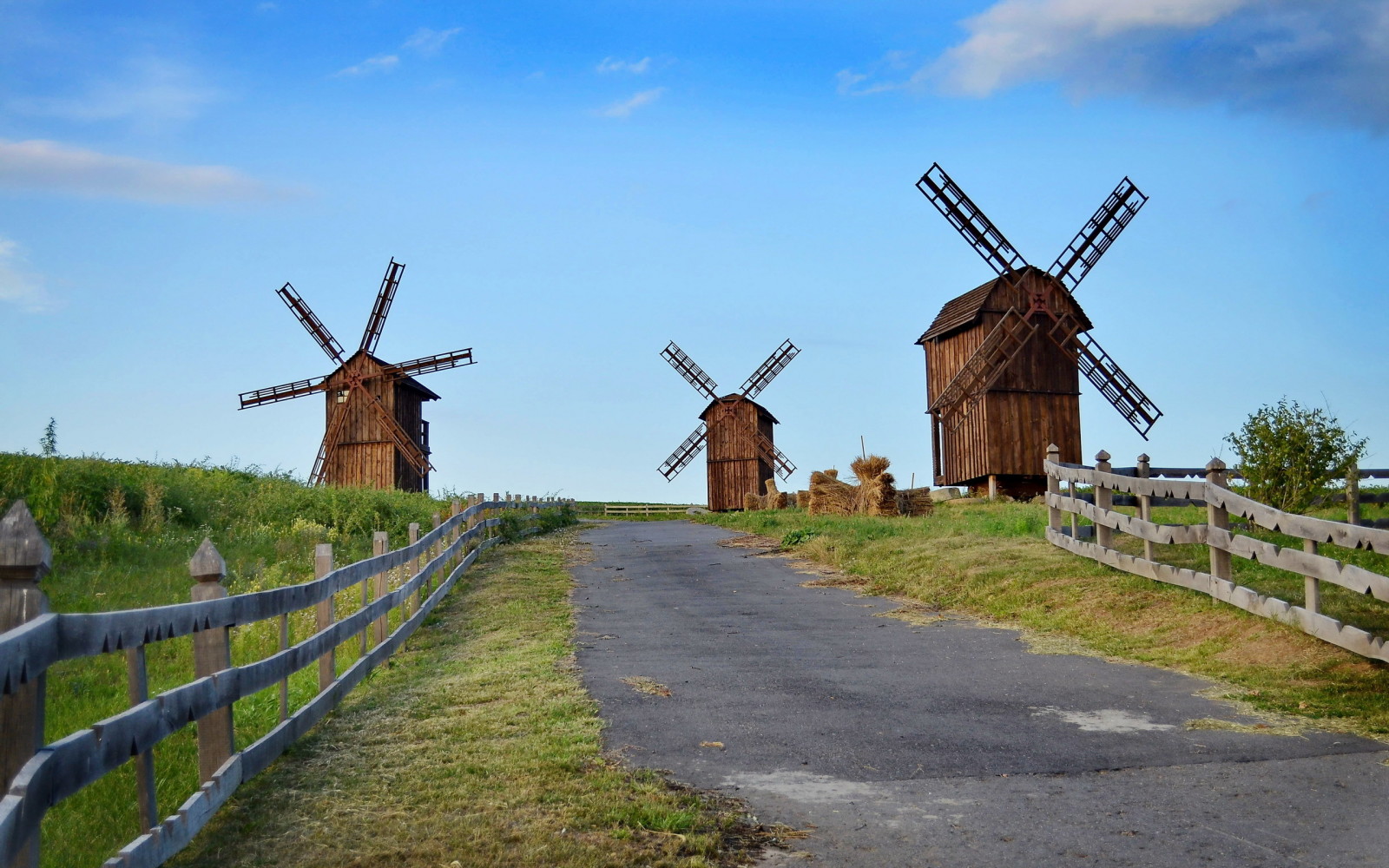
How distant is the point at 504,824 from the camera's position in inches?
210

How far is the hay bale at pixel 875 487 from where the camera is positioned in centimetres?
2875

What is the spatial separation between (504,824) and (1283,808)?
4.01 metres

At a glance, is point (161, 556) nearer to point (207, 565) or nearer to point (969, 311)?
point (207, 565)

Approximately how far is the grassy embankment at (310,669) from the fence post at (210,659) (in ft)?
1.00

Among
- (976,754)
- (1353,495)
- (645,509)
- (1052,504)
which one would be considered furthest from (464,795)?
(645,509)

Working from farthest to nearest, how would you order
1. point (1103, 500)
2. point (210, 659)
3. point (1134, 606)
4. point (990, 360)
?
point (990, 360) → point (1103, 500) → point (1134, 606) → point (210, 659)

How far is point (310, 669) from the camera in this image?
1152cm

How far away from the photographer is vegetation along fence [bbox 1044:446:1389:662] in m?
9.19

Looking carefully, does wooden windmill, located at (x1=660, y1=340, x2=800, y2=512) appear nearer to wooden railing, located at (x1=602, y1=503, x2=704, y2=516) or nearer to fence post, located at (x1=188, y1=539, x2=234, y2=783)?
wooden railing, located at (x1=602, y1=503, x2=704, y2=516)

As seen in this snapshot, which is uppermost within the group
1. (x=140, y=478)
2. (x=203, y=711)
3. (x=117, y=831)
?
(x=140, y=478)

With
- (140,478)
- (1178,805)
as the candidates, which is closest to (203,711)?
(1178,805)

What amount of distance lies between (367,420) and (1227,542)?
37123mm

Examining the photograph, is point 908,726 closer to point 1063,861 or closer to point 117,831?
point 1063,861

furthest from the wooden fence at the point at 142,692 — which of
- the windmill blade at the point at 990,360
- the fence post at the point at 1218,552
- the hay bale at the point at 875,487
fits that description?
the windmill blade at the point at 990,360
